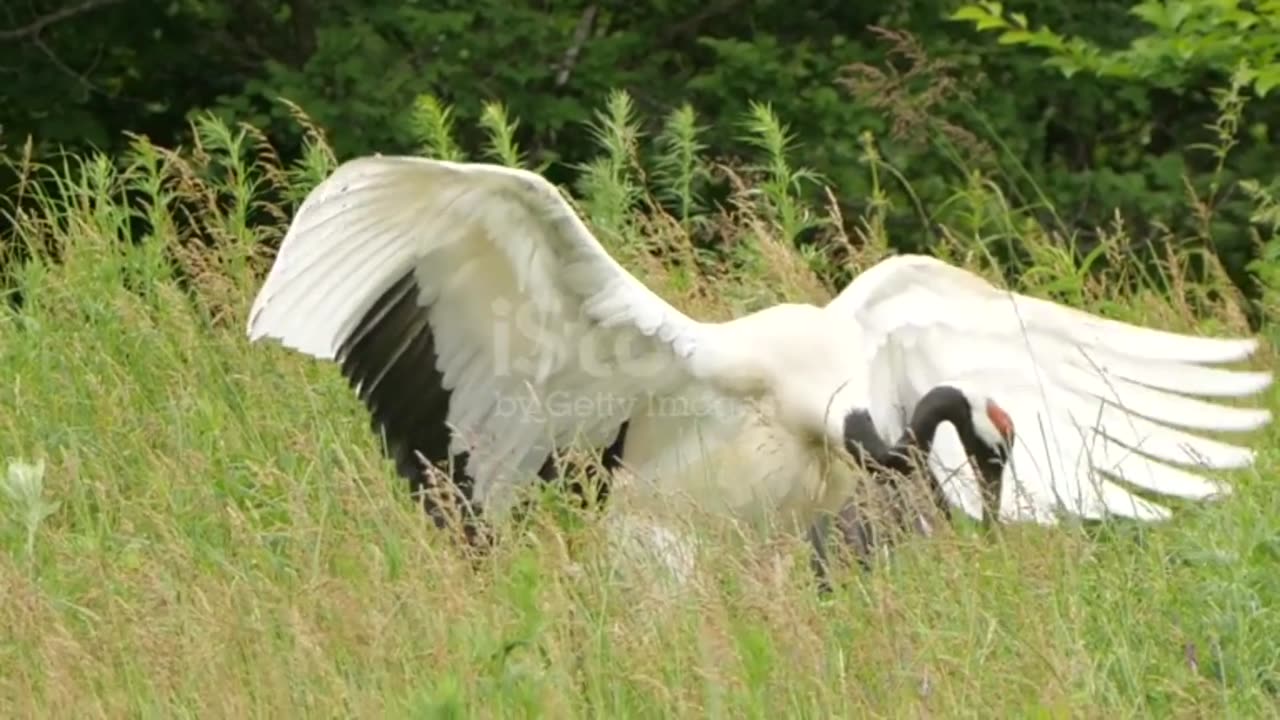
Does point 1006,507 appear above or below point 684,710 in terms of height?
below

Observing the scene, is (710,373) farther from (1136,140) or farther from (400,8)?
(1136,140)

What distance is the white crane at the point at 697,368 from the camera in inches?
233

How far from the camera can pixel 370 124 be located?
10.8 metres

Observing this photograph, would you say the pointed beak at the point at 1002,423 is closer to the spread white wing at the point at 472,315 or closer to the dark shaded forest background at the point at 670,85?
the spread white wing at the point at 472,315

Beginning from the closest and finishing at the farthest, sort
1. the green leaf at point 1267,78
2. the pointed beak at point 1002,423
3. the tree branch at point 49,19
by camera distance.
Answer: the pointed beak at point 1002,423
the green leaf at point 1267,78
the tree branch at point 49,19

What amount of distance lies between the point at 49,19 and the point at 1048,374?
20.7 feet

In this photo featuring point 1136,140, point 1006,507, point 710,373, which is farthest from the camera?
point 1136,140

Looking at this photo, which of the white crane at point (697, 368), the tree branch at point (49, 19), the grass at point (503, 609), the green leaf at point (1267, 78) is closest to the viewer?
the grass at point (503, 609)

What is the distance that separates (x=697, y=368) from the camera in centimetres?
629

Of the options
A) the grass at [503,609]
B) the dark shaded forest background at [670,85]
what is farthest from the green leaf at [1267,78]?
the dark shaded forest background at [670,85]

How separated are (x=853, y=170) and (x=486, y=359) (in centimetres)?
533

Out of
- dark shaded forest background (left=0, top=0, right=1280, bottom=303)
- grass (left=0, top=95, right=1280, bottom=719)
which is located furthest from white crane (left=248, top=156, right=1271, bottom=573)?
dark shaded forest background (left=0, top=0, right=1280, bottom=303)

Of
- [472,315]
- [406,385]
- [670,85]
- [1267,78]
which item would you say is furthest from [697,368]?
[670,85]

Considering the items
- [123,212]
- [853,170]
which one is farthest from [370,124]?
[123,212]
